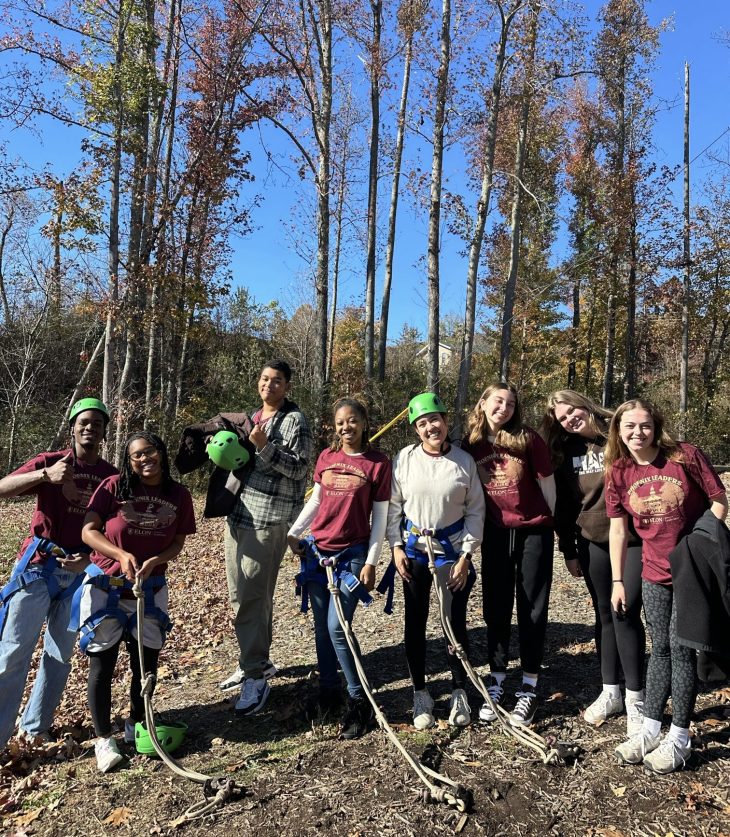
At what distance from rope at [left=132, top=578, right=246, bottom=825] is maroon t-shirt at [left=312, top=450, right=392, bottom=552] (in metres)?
1.07

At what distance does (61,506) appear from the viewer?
3.60 metres

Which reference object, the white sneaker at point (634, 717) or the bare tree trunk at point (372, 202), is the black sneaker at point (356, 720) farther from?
the bare tree trunk at point (372, 202)

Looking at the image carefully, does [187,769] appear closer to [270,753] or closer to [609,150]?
[270,753]

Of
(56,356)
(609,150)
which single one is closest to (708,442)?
(609,150)

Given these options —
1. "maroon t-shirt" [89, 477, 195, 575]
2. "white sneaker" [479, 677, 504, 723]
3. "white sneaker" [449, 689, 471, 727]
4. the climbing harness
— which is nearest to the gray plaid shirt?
"maroon t-shirt" [89, 477, 195, 575]

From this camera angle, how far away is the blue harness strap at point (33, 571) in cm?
347

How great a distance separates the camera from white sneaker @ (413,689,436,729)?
11.1ft

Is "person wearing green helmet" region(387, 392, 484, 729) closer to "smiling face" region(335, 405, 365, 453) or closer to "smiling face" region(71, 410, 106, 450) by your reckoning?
"smiling face" region(335, 405, 365, 453)

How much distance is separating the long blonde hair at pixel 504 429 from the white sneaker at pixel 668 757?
65.6 inches

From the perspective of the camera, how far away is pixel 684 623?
2793 mm

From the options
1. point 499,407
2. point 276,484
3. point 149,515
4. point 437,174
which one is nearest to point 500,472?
point 499,407

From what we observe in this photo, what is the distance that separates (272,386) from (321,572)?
1.25 m

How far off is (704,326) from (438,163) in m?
11.3

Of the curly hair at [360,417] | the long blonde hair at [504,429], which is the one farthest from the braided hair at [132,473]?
the long blonde hair at [504,429]
